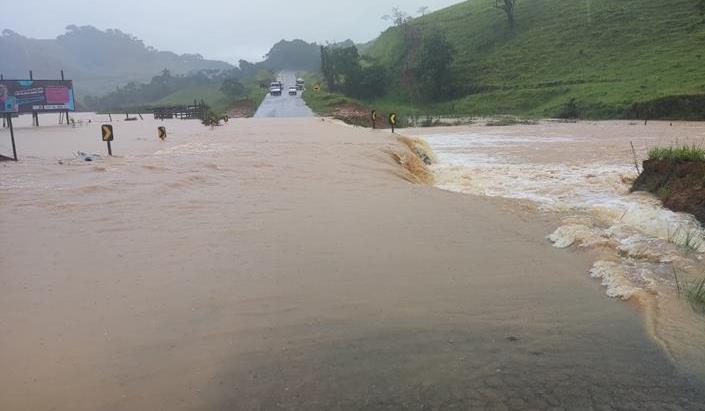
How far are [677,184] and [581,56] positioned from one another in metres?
45.2

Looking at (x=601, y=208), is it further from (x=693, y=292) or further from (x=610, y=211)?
(x=693, y=292)

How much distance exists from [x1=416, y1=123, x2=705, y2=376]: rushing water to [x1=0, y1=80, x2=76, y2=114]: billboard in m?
32.9

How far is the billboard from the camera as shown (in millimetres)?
39000

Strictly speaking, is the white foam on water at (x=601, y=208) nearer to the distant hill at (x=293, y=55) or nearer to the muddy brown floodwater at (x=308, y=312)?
the muddy brown floodwater at (x=308, y=312)

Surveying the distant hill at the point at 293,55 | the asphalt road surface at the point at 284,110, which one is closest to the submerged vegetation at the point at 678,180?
the asphalt road surface at the point at 284,110

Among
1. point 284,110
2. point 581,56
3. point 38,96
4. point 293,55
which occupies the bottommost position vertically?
point 284,110

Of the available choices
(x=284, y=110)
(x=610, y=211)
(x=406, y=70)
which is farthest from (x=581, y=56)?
(x=610, y=211)

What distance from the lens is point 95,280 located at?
5121 mm

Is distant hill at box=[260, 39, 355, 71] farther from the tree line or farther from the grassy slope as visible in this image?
the grassy slope

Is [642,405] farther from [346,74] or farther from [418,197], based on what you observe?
[346,74]

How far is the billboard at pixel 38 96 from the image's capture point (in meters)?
39.0

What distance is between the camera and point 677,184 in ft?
28.6

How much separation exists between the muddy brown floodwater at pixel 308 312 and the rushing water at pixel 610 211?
0.25 meters

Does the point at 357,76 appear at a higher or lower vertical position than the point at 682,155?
higher
